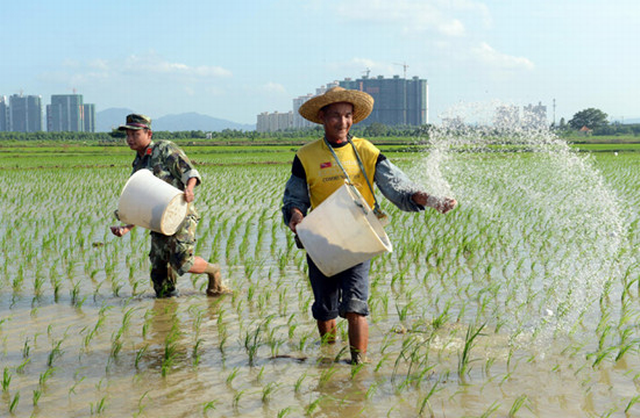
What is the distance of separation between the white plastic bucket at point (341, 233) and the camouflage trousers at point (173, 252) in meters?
1.43

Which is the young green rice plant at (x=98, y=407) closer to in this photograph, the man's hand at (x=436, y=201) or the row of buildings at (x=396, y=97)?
the man's hand at (x=436, y=201)

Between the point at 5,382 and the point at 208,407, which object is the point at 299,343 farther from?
the point at 5,382

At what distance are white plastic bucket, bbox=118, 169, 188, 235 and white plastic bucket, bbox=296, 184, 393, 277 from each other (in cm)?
124

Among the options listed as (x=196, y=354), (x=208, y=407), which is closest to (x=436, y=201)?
(x=208, y=407)

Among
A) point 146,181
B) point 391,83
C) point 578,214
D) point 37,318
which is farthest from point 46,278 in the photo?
point 391,83

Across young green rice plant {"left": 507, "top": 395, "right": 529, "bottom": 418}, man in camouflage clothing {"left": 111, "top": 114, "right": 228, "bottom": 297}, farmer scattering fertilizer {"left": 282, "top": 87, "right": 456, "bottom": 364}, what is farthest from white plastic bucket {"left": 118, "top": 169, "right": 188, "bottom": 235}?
young green rice plant {"left": 507, "top": 395, "right": 529, "bottom": 418}

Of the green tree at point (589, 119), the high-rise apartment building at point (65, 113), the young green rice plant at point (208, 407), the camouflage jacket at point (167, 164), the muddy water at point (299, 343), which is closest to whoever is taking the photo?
the young green rice plant at point (208, 407)

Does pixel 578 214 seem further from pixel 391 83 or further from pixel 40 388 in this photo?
pixel 391 83

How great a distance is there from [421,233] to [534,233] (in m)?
1.09

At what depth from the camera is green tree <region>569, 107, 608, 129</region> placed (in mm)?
56588

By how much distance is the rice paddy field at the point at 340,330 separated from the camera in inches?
101

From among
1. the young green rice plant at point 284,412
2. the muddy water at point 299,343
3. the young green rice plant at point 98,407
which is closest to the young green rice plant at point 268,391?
the muddy water at point 299,343

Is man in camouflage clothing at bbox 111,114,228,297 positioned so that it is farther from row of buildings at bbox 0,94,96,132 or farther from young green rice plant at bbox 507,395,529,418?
row of buildings at bbox 0,94,96,132

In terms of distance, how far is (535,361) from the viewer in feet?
9.63
